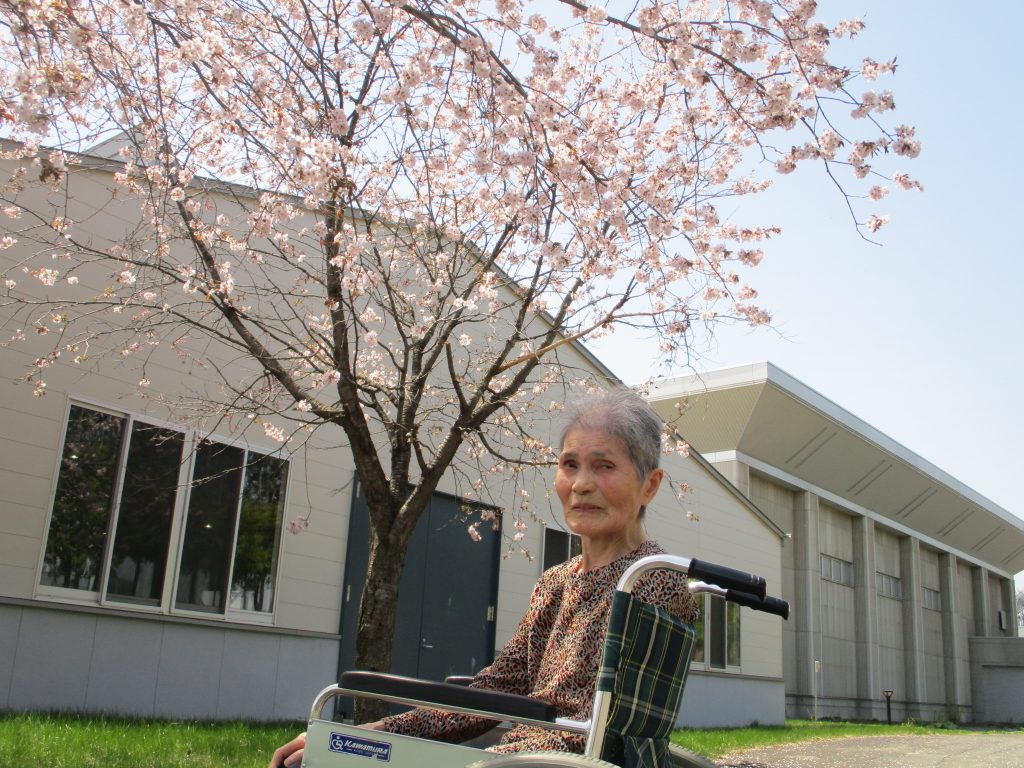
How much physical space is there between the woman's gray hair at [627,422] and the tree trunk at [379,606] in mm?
3873

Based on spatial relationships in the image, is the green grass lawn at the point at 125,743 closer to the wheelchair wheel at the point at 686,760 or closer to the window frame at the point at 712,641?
the wheelchair wheel at the point at 686,760

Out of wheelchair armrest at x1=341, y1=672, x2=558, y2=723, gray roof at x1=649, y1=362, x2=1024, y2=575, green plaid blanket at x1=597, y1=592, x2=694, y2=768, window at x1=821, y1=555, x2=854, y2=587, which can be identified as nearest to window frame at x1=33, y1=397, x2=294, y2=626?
wheelchair armrest at x1=341, y1=672, x2=558, y2=723

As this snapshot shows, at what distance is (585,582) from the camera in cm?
250

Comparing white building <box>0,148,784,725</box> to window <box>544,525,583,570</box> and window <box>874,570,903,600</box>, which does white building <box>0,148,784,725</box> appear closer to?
window <box>544,525,583,570</box>

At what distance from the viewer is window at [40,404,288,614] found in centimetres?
721

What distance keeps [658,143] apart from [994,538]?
1347 inches

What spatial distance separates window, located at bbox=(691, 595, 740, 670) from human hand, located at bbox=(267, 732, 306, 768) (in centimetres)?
1327

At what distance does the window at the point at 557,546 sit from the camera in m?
11.9

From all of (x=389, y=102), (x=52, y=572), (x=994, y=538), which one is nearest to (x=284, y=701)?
(x=52, y=572)

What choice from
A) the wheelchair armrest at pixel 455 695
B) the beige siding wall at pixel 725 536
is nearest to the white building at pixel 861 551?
the beige siding wall at pixel 725 536

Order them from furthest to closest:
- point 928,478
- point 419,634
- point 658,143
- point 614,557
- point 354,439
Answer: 1. point 928,478
2. point 419,634
3. point 658,143
4. point 354,439
5. point 614,557

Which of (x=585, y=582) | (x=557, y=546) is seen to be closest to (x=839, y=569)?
(x=557, y=546)

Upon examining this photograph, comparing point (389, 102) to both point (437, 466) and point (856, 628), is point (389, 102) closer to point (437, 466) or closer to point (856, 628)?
point (437, 466)

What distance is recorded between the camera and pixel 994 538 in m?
35.5
